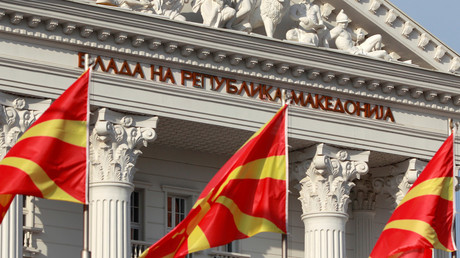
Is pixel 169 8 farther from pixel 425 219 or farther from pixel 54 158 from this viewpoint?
pixel 54 158

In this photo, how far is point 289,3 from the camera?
46750mm

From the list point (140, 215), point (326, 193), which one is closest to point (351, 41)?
point (326, 193)

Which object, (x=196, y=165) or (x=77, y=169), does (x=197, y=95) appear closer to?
(x=196, y=165)

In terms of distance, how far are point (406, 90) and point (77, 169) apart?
14716mm

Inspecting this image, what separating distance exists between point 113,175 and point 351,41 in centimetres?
771

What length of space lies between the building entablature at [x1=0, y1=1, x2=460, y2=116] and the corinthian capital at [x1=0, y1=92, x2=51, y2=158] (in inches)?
59.3

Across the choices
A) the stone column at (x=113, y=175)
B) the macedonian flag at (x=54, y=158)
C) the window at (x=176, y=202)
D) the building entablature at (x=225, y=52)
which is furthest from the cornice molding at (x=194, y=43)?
Result: the macedonian flag at (x=54, y=158)

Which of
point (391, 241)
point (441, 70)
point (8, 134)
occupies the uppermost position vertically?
point (441, 70)

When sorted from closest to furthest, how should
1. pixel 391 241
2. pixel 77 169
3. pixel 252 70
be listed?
1. pixel 77 169
2. pixel 391 241
3. pixel 252 70

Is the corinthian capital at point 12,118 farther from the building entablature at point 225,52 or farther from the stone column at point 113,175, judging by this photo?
the stone column at point 113,175

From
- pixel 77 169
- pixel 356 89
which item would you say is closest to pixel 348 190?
pixel 356 89

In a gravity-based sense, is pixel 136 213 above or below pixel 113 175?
below

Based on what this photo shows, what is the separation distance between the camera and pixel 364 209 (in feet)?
164

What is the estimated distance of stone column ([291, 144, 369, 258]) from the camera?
4644cm
